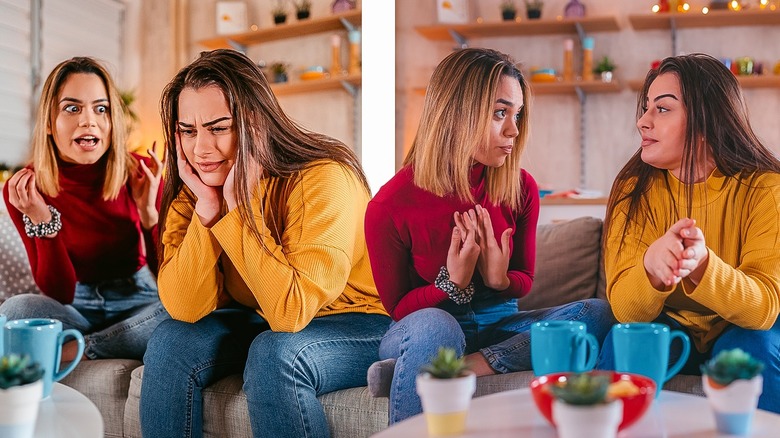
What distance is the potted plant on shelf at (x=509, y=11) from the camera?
2.05 metres

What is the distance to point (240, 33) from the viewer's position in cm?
248

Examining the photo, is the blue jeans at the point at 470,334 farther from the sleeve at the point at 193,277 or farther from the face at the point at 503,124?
the sleeve at the point at 193,277

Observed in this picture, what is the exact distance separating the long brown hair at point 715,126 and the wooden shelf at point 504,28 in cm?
37

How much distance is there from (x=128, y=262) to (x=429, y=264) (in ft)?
3.18

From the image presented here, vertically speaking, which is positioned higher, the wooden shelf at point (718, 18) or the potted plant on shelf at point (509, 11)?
the potted plant on shelf at point (509, 11)

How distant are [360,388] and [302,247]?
0.32 meters

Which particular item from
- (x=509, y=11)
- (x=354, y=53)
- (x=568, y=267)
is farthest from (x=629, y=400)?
(x=354, y=53)

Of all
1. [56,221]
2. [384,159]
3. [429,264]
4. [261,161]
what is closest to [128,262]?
[56,221]

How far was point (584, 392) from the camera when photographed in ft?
2.83

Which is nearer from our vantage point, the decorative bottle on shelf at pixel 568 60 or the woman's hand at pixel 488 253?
the woman's hand at pixel 488 253

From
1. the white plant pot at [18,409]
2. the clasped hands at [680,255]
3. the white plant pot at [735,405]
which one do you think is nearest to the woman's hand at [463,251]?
the clasped hands at [680,255]

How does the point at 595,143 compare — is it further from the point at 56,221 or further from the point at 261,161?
the point at 56,221

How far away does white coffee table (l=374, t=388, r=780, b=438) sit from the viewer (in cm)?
100

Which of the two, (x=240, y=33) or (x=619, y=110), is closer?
(x=619, y=110)
